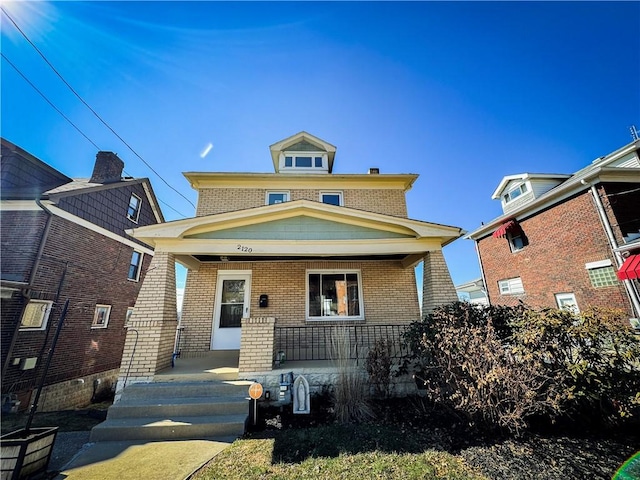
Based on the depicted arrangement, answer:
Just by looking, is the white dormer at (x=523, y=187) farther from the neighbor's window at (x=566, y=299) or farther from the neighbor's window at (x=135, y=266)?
the neighbor's window at (x=135, y=266)

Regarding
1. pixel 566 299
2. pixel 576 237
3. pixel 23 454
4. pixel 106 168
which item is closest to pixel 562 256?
pixel 576 237

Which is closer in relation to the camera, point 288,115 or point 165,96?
point 165,96

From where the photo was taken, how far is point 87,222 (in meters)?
10.7

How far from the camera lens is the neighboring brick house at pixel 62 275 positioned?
317 inches

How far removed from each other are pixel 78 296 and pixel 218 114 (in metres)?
9.11

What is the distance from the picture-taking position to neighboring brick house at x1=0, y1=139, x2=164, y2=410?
26.4 ft

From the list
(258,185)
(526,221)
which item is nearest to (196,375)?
(258,185)

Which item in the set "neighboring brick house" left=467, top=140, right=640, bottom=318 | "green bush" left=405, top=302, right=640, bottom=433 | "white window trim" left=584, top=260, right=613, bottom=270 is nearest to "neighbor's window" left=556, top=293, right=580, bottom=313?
"neighboring brick house" left=467, top=140, right=640, bottom=318

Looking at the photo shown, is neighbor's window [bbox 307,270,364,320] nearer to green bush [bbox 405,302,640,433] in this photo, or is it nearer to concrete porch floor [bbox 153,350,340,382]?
concrete porch floor [bbox 153,350,340,382]

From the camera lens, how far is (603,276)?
32.3 ft

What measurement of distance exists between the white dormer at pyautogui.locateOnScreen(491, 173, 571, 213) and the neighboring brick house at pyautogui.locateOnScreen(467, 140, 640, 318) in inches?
1.7

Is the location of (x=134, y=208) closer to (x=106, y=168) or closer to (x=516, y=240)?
(x=106, y=168)

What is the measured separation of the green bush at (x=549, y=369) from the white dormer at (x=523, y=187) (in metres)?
12.7

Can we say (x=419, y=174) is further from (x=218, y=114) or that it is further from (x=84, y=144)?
(x=84, y=144)
